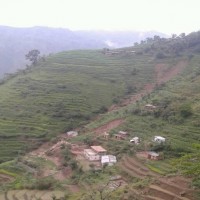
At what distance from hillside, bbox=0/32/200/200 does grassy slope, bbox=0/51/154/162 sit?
0.13 m

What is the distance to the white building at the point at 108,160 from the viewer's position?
35.5m

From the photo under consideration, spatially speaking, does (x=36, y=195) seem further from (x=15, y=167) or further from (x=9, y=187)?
(x=15, y=167)


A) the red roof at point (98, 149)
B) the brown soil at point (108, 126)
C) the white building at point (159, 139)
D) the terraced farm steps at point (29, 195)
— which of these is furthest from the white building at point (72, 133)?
the terraced farm steps at point (29, 195)

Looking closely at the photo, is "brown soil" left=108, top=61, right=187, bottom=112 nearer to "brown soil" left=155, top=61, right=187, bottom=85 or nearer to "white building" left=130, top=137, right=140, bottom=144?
"brown soil" left=155, top=61, right=187, bottom=85

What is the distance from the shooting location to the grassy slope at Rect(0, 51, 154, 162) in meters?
49.2

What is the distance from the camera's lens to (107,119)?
50.0m

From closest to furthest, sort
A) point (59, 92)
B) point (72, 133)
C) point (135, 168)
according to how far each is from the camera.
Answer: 1. point (135, 168)
2. point (72, 133)
3. point (59, 92)

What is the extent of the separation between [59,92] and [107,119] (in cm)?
1377

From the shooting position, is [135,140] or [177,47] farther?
[177,47]

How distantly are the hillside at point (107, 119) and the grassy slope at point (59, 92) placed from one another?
0.13 metres

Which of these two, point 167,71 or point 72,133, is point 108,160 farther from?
point 167,71

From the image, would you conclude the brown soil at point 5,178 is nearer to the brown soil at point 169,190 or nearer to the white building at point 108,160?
the white building at point 108,160

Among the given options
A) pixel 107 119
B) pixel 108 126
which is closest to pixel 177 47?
pixel 107 119

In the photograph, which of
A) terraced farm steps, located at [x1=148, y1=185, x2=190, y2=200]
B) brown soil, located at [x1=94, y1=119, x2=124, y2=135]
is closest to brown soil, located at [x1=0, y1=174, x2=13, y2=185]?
brown soil, located at [x1=94, y1=119, x2=124, y2=135]
